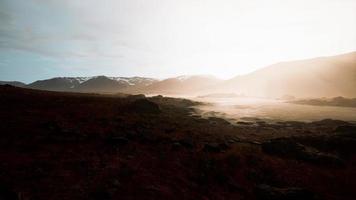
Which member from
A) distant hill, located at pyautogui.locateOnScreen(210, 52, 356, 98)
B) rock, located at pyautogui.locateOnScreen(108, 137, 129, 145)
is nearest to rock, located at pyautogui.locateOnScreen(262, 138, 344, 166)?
rock, located at pyautogui.locateOnScreen(108, 137, 129, 145)

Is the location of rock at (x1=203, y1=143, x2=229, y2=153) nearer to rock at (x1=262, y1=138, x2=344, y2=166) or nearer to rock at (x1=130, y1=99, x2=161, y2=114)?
rock at (x1=262, y1=138, x2=344, y2=166)

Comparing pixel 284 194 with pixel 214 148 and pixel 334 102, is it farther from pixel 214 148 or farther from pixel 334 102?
pixel 334 102

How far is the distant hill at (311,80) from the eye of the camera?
5640 inches

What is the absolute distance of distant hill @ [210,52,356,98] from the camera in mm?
143250

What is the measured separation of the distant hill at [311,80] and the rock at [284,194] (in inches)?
5567

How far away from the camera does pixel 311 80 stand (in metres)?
161

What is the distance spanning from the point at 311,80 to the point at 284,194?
169282mm

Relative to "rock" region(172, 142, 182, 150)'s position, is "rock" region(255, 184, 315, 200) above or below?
below

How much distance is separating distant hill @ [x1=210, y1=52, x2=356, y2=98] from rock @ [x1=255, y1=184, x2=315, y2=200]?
464ft

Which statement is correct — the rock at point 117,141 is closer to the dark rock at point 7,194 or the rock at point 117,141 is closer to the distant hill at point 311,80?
the dark rock at point 7,194

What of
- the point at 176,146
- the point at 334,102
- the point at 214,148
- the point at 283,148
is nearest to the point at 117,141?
the point at 176,146

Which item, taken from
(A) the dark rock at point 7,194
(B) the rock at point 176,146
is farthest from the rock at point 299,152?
(A) the dark rock at point 7,194

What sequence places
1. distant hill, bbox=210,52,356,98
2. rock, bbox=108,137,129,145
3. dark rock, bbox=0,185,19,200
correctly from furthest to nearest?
distant hill, bbox=210,52,356,98 → rock, bbox=108,137,129,145 → dark rock, bbox=0,185,19,200

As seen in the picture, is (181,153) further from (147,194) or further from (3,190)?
(3,190)
